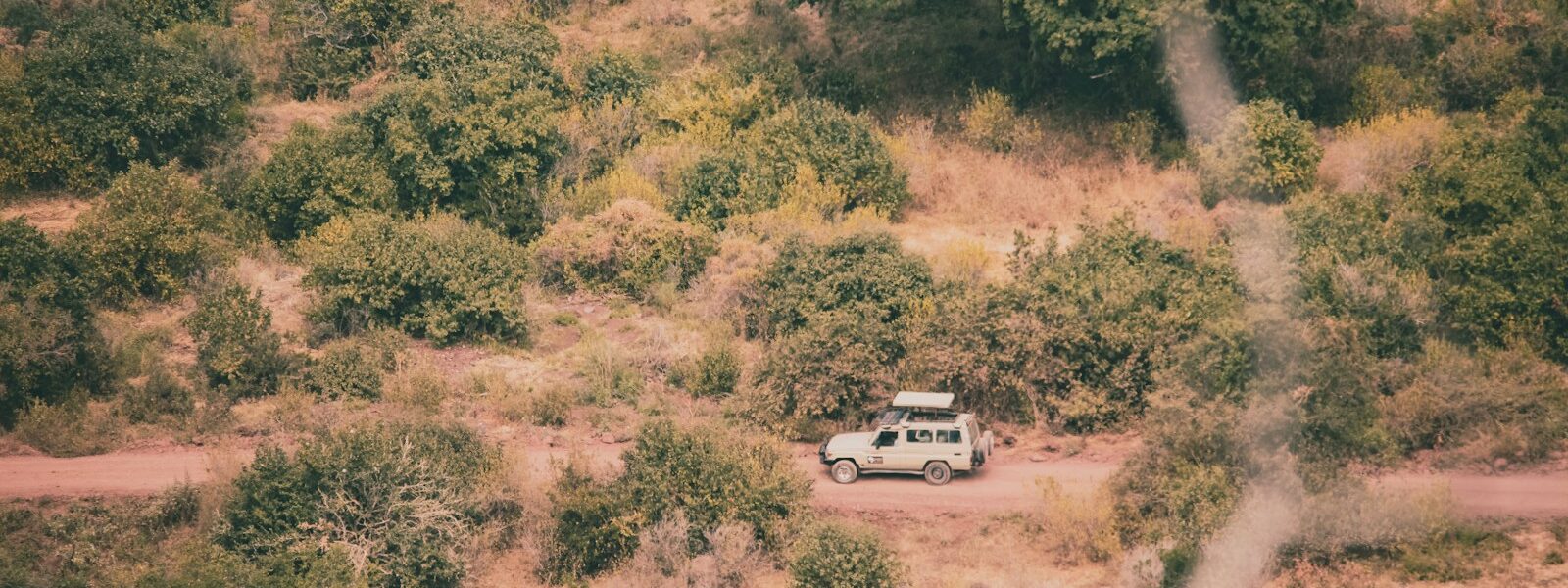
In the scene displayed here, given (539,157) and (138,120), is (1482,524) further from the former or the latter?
(138,120)

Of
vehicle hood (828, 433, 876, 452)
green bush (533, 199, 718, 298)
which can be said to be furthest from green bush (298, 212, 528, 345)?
vehicle hood (828, 433, 876, 452)

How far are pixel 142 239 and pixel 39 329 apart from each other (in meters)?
3.71

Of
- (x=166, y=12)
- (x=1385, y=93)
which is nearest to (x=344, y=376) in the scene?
(x=166, y=12)

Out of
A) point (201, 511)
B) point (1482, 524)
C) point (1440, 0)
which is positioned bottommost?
point (201, 511)

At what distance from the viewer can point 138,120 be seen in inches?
1644

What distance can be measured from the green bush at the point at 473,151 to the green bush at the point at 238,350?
5729 mm

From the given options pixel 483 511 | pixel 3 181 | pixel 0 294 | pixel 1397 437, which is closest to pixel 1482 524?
pixel 1397 437

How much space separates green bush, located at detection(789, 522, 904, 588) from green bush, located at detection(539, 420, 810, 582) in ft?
5.65

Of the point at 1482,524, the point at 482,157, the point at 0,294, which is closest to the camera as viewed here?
the point at 1482,524

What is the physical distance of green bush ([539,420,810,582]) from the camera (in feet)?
103

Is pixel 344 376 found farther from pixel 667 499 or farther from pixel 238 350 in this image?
pixel 667 499

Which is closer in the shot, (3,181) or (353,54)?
(3,181)

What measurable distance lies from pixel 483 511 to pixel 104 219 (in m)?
11.5

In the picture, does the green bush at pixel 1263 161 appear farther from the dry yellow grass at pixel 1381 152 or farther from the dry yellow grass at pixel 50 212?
the dry yellow grass at pixel 50 212
